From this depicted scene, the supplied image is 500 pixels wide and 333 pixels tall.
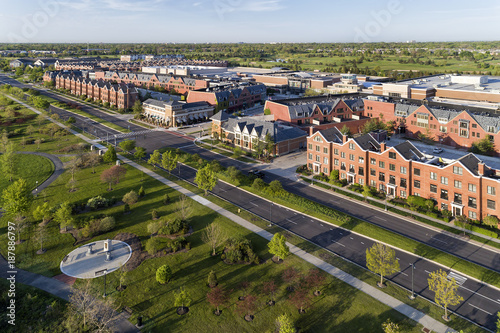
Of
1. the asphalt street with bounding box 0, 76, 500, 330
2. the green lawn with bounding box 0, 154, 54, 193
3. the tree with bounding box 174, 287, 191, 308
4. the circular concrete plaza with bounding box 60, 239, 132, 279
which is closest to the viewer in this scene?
the tree with bounding box 174, 287, 191, 308

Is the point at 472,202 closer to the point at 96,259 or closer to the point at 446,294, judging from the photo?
the point at 446,294

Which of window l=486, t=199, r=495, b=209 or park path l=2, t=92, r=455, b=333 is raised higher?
window l=486, t=199, r=495, b=209

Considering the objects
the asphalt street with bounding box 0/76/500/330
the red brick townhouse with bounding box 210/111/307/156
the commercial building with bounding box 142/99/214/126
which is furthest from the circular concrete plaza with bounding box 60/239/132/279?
the commercial building with bounding box 142/99/214/126

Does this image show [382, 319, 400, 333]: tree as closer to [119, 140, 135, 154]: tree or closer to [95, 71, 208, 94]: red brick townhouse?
[119, 140, 135, 154]: tree

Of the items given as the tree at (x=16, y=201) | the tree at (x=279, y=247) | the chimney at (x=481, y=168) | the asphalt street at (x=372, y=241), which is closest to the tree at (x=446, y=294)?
the asphalt street at (x=372, y=241)

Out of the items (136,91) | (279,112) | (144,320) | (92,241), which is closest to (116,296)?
(144,320)

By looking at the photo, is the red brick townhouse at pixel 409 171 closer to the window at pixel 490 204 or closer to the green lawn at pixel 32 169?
the window at pixel 490 204

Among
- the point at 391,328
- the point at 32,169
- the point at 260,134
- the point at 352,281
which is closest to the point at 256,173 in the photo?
the point at 260,134
